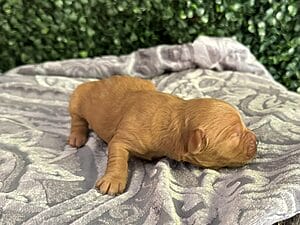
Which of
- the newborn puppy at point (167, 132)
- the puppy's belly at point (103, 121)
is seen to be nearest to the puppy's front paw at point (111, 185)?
the newborn puppy at point (167, 132)

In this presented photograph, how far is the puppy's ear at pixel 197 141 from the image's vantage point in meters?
1.48

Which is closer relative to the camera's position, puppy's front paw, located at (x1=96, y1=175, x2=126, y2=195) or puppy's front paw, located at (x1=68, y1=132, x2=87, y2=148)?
puppy's front paw, located at (x1=96, y1=175, x2=126, y2=195)

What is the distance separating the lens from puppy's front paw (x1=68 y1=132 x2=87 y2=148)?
1787 mm

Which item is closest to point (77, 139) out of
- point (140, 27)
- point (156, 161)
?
point (156, 161)

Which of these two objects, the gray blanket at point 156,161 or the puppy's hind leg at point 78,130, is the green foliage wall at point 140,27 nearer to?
the gray blanket at point 156,161

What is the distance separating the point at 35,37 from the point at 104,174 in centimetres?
95

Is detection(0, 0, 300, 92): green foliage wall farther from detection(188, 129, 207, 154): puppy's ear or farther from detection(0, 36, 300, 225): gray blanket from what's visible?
detection(188, 129, 207, 154): puppy's ear

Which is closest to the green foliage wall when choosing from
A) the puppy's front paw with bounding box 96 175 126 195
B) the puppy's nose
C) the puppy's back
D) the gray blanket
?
the gray blanket

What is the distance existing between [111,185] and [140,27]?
960 millimetres

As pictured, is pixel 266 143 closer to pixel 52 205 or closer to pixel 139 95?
pixel 139 95

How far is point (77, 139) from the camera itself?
5.90ft

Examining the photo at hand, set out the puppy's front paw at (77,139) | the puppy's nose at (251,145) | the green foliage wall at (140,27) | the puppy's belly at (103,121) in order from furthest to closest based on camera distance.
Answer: the green foliage wall at (140,27), the puppy's front paw at (77,139), the puppy's belly at (103,121), the puppy's nose at (251,145)

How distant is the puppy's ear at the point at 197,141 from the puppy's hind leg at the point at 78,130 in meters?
0.40

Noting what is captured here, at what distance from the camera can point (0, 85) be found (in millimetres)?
2178
